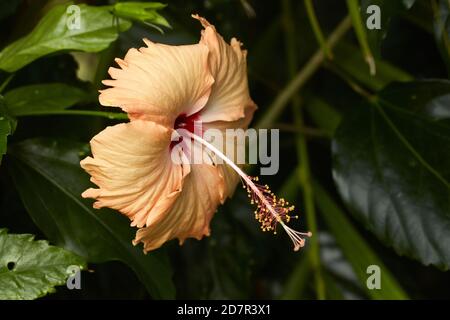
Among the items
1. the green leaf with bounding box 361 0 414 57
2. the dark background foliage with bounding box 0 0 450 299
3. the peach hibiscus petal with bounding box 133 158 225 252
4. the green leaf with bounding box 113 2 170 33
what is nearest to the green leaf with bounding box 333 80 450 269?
the dark background foliage with bounding box 0 0 450 299

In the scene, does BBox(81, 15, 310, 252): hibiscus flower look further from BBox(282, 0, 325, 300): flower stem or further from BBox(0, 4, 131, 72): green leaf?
BBox(282, 0, 325, 300): flower stem

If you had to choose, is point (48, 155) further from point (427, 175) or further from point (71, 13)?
point (427, 175)

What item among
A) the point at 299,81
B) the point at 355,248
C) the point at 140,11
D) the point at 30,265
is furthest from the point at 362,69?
the point at 30,265

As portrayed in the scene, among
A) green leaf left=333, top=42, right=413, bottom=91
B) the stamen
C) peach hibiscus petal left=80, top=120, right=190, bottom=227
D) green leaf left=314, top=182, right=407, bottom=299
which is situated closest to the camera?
peach hibiscus petal left=80, top=120, right=190, bottom=227

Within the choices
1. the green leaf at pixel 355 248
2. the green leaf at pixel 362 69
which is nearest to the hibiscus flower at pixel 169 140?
the green leaf at pixel 355 248

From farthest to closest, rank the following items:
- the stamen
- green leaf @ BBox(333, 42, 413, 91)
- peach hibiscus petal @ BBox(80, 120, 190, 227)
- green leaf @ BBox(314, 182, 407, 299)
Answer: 1. green leaf @ BBox(333, 42, 413, 91)
2. green leaf @ BBox(314, 182, 407, 299)
3. the stamen
4. peach hibiscus petal @ BBox(80, 120, 190, 227)

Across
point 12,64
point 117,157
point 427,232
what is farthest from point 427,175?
point 12,64
